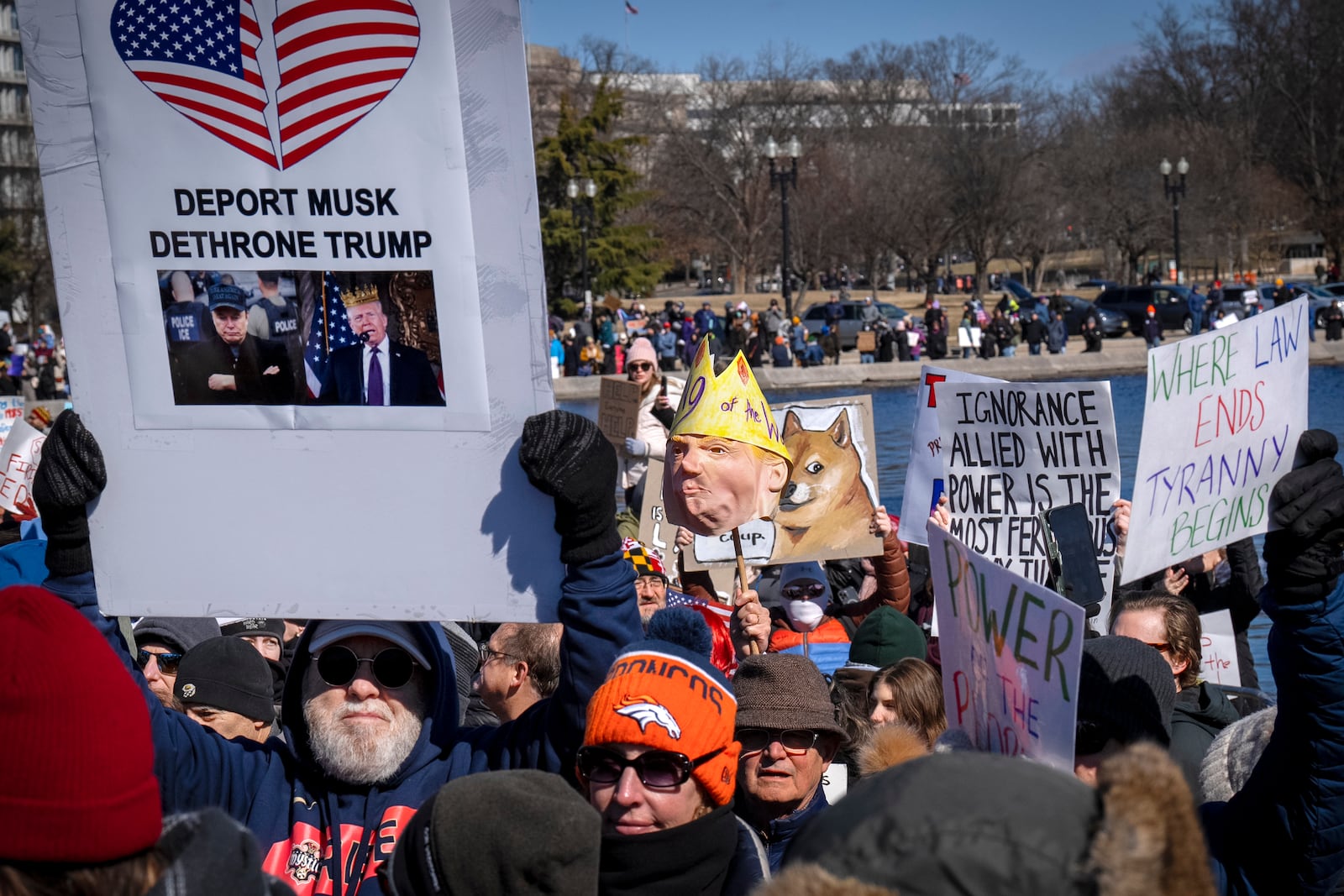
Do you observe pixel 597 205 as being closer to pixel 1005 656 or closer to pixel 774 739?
pixel 774 739

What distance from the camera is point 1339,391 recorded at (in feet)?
72.0

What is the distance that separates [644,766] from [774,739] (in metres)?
0.79

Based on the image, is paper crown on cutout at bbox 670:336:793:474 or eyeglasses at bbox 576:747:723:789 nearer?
eyeglasses at bbox 576:747:723:789

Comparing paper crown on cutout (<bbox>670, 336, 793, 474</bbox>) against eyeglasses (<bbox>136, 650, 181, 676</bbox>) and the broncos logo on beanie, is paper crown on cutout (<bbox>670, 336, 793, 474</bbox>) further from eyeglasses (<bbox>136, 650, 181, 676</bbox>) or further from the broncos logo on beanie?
eyeglasses (<bbox>136, 650, 181, 676</bbox>)

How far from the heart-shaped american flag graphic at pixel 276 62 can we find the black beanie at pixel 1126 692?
1.79 meters

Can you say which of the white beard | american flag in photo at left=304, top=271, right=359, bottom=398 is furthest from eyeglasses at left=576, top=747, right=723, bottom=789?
american flag in photo at left=304, top=271, right=359, bottom=398

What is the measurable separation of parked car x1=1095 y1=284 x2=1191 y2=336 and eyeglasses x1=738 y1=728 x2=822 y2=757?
120ft

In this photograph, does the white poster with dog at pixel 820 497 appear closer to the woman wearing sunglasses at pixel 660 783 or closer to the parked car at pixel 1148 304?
the woman wearing sunglasses at pixel 660 783

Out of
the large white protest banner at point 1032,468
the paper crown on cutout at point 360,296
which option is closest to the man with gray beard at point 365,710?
the paper crown on cutout at point 360,296

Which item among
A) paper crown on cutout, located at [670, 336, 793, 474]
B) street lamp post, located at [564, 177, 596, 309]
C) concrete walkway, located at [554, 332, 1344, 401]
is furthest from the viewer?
street lamp post, located at [564, 177, 596, 309]

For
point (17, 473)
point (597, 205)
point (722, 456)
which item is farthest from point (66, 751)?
point (597, 205)

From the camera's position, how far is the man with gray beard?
2672mm

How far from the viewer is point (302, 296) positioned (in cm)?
272

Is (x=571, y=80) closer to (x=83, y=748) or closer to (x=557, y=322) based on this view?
(x=557, y=322)
